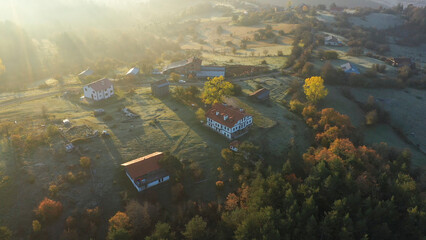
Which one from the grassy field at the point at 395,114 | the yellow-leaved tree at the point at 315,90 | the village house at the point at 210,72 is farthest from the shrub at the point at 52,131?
the grassy field at the point at 395,114

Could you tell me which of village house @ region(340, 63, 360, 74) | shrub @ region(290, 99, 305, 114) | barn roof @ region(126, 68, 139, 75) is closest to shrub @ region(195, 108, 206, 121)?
shrub @ region(290, 99, 305, 114)

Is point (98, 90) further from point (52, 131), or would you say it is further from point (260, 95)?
point (260, 95)

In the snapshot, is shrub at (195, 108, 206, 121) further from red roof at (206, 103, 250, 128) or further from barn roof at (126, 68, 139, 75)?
barn roof at (126, 68, 139, 75)

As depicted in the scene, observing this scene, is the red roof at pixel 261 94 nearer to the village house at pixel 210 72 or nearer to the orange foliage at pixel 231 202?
the village house at pixel 210 72

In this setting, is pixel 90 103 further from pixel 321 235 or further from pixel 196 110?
pixel 321 235

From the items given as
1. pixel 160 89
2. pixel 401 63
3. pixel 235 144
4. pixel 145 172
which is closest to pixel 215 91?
pixel 160 89

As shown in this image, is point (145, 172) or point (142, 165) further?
point (142, 165)

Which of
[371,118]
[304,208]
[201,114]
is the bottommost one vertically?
[371,118]

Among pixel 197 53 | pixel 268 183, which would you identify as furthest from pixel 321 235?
pixel 197 53
